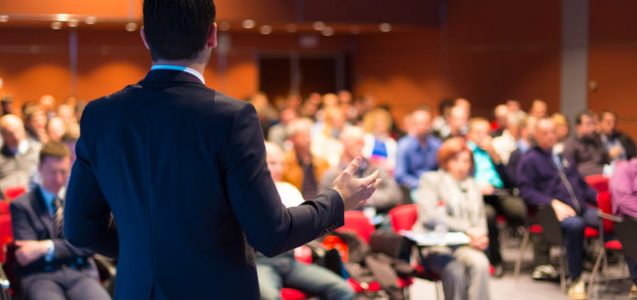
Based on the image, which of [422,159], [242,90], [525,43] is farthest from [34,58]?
[422,159]

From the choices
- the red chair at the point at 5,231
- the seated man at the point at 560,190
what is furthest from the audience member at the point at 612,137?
the red chair at the point at 5,231

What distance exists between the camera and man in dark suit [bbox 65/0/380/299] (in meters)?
1.78

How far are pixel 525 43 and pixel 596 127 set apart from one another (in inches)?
165

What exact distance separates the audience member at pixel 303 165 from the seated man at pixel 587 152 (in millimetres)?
3512

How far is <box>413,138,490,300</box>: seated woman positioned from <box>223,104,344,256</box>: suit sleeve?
418 centimetres

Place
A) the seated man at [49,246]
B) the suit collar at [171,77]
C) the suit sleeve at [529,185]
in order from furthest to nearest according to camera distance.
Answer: the suit sleeve at [529,185]
the seated man at [49,246]
the suit collar at [171,77]

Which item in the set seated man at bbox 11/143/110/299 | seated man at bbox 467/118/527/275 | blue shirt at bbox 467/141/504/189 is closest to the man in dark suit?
seated man at bbox 11/143/110/299

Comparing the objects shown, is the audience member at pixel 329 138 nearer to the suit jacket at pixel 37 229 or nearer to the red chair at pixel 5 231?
the red chair at pixel 5 231

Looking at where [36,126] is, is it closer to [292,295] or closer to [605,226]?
[292,295]

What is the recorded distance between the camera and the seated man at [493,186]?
8.17m

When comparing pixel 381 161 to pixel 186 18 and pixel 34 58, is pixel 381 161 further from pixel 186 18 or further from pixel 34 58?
pixel 34 58

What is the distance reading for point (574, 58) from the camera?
44.0ft

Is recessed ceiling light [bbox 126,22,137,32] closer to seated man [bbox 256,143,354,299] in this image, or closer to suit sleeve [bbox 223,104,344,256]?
seated man [bbox 256,143,354,299]

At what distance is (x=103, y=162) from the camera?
191 cm
